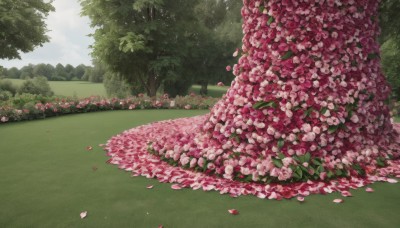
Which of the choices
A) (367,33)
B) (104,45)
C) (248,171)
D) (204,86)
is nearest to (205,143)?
(248,171)

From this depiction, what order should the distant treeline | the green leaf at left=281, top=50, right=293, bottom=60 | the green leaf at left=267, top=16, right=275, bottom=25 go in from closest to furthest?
the green leaf at left=281, top=50, right=293, bottom=60 < the green leaf at left=267, top=16, right=275, bottom=25 < the distant treeline

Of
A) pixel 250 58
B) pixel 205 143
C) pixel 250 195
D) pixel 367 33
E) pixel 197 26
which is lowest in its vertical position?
pixel 250 195

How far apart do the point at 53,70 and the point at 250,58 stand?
60.8 metres

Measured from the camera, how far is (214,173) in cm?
477

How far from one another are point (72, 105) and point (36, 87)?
21.9m

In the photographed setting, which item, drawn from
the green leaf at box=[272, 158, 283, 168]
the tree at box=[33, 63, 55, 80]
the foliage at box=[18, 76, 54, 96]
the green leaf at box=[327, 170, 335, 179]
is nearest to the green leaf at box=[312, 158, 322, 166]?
the green leaf at box=[327, 170, 335, 179]

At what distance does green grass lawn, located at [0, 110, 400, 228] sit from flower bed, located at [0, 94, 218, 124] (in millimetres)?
5678

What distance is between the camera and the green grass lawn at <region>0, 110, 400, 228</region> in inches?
132

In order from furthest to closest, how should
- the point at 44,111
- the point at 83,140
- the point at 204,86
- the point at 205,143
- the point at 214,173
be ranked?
the point at 204,86
the point at 44,111
the point at 83,140
the point at 205,143
the point at 214,173

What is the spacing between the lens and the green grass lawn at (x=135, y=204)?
335cm

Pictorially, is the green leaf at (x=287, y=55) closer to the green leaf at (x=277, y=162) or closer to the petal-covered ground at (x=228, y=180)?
the green leaf at (x=277, y=162)

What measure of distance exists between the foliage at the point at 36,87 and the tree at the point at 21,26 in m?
6.82

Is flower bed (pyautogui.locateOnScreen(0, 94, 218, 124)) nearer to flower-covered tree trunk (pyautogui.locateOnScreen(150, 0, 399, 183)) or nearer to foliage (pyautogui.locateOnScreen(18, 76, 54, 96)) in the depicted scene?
flower-covered tree trunk (pyautogui.locateOnScreen(150, 0, 399, 183))

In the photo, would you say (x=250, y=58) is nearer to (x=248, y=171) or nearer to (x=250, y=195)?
(x=248, y=171)
